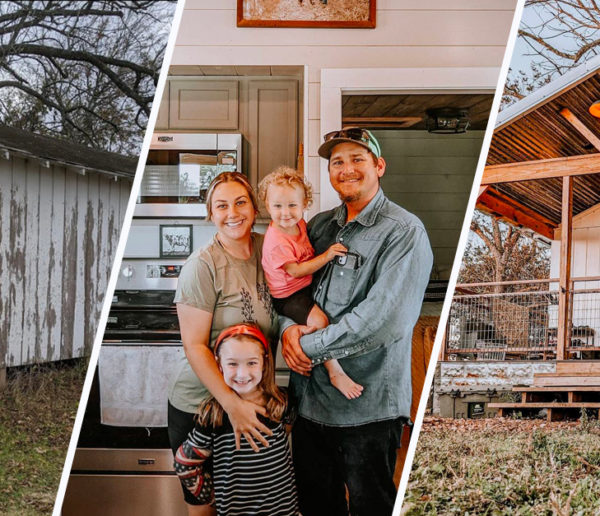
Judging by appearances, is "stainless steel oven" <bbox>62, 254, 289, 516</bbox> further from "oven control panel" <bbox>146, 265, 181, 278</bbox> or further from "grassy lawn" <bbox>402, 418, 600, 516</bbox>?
"grassy lawn" <bbox>402, 418, 600, 516</bbox>

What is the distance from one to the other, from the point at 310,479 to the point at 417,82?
1.43 metres

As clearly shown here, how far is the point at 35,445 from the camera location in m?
2.55

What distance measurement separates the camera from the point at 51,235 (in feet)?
9.00

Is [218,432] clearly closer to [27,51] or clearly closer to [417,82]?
[417,82]

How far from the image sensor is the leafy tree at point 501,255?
91.0 inches

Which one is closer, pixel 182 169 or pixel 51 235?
pixel 182 169

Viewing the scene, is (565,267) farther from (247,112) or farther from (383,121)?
(247,112)

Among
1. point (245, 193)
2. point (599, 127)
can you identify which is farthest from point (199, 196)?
point (599, 127)

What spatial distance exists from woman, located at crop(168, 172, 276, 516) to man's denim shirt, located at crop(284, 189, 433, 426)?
0.59 feet

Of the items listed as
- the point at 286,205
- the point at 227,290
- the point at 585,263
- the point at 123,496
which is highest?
the point at 286,205

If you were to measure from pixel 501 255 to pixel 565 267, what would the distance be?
23 cm

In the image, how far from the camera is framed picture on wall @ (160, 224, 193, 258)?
6.84ft

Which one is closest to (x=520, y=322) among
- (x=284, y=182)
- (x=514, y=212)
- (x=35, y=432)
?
(x=514, y=212)

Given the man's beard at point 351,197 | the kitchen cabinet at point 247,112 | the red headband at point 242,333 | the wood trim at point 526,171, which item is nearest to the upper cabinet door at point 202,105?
the kitchen cabinet at point 247,112
